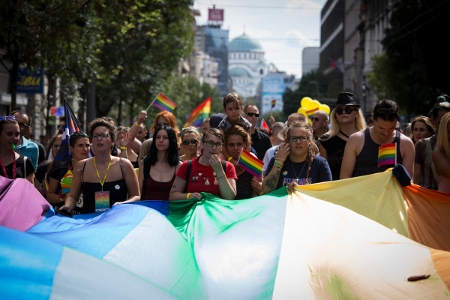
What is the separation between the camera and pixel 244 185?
8.19 metres

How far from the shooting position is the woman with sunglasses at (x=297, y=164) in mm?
7629

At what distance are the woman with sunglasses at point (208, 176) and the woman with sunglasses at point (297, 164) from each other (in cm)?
36

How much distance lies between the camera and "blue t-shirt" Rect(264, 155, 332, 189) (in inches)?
301

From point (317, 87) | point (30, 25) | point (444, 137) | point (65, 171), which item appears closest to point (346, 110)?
point (444, 137)

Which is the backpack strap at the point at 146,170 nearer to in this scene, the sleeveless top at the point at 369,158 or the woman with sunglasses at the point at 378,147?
the woman with sunglasses at the point at 378,147

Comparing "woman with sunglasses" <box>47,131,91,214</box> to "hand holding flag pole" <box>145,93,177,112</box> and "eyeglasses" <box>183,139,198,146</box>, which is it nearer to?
"eyeglasses" <box>183,139,198,146</box>

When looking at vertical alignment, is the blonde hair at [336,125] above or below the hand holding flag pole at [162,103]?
below

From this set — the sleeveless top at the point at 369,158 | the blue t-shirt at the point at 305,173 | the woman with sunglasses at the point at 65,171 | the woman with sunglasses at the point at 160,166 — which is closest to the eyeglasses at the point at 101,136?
the woman with sunglasses at the point at 160,166

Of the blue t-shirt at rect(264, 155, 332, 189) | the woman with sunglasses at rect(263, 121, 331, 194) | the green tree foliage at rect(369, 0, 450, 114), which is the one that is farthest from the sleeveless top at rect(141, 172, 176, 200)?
the green tree foliage at rect(369, 0, 450, 114)

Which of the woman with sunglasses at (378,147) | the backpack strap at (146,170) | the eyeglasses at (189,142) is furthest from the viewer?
the eyeglasses at (189,142)

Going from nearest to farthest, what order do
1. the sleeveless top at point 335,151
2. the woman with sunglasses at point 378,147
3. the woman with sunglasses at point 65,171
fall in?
the woman with sunglasses at point 378,147, the sleeveless top at point 335,151, the woman with sunglasses at point 65,171

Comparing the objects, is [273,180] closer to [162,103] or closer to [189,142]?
[189,142]

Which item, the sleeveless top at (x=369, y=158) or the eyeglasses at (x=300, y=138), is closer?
the eyeglasses at (x=300, y=138)

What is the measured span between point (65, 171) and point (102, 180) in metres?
1.41
